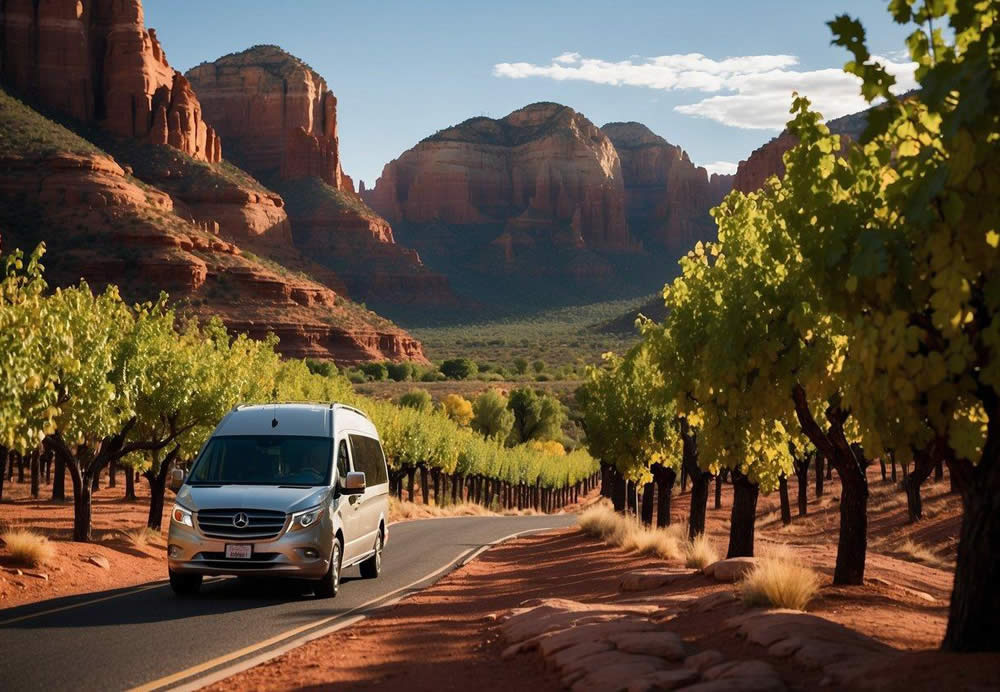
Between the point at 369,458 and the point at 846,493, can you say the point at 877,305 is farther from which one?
the point at 369,458

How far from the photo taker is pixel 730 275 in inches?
634

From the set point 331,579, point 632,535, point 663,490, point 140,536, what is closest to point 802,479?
point 663,490

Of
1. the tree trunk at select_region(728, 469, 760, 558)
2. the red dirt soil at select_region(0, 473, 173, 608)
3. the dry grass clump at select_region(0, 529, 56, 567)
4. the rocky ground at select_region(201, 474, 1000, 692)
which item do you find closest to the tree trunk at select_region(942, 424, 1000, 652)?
the rocky ground at select_region(201, 474, 1000, 692)

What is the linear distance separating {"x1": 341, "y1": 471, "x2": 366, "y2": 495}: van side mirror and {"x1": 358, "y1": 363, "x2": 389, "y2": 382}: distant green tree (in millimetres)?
94881

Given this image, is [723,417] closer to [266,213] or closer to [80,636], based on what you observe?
[80,636]

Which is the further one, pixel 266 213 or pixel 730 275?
pixel 266 213

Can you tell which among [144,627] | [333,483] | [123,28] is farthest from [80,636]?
[123,28]

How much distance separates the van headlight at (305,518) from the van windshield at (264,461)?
71 cm

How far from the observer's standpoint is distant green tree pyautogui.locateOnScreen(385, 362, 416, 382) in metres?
115

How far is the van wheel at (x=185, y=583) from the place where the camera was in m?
14.9

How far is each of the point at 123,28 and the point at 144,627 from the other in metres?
143

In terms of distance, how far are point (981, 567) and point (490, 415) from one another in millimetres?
89007

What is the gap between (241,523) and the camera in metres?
14.3

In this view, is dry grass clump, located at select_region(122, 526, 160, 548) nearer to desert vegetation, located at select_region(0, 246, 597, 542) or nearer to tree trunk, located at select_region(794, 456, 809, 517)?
desert vegetation, located at select_region(0, 246, 597, 542)
